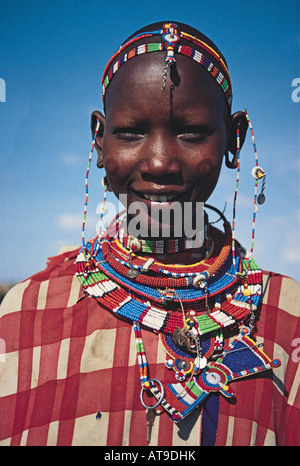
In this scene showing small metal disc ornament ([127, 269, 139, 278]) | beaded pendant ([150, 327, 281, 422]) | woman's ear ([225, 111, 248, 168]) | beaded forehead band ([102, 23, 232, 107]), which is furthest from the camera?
woman's ear ([225, 111, 248, 168])

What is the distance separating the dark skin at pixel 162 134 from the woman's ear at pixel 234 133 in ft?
0.74

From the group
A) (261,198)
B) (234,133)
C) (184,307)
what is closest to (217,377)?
(184,307)

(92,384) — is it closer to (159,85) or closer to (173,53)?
(159,85)

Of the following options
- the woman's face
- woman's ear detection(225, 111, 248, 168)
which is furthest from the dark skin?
woman's ear detection(225, 111, 248, 168)

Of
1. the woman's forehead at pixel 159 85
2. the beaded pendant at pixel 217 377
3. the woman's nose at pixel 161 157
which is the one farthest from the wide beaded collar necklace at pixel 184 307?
the woman's forehead at pixel 159 85

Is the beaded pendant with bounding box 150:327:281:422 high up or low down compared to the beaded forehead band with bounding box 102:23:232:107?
down

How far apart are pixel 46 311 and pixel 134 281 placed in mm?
448

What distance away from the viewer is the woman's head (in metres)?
1.66

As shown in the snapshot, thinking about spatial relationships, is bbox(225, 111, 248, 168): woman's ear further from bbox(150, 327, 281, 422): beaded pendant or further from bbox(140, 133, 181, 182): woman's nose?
bbox(150, 327, 281, 422): beaded pendant

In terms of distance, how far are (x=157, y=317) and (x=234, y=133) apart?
3.48ft

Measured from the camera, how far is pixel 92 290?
1.87 meters

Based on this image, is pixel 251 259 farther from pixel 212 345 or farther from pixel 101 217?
pixel 101 217

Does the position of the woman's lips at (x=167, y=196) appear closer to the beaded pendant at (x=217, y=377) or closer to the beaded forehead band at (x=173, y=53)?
the beaded forehead band at (x=173, y=53)
